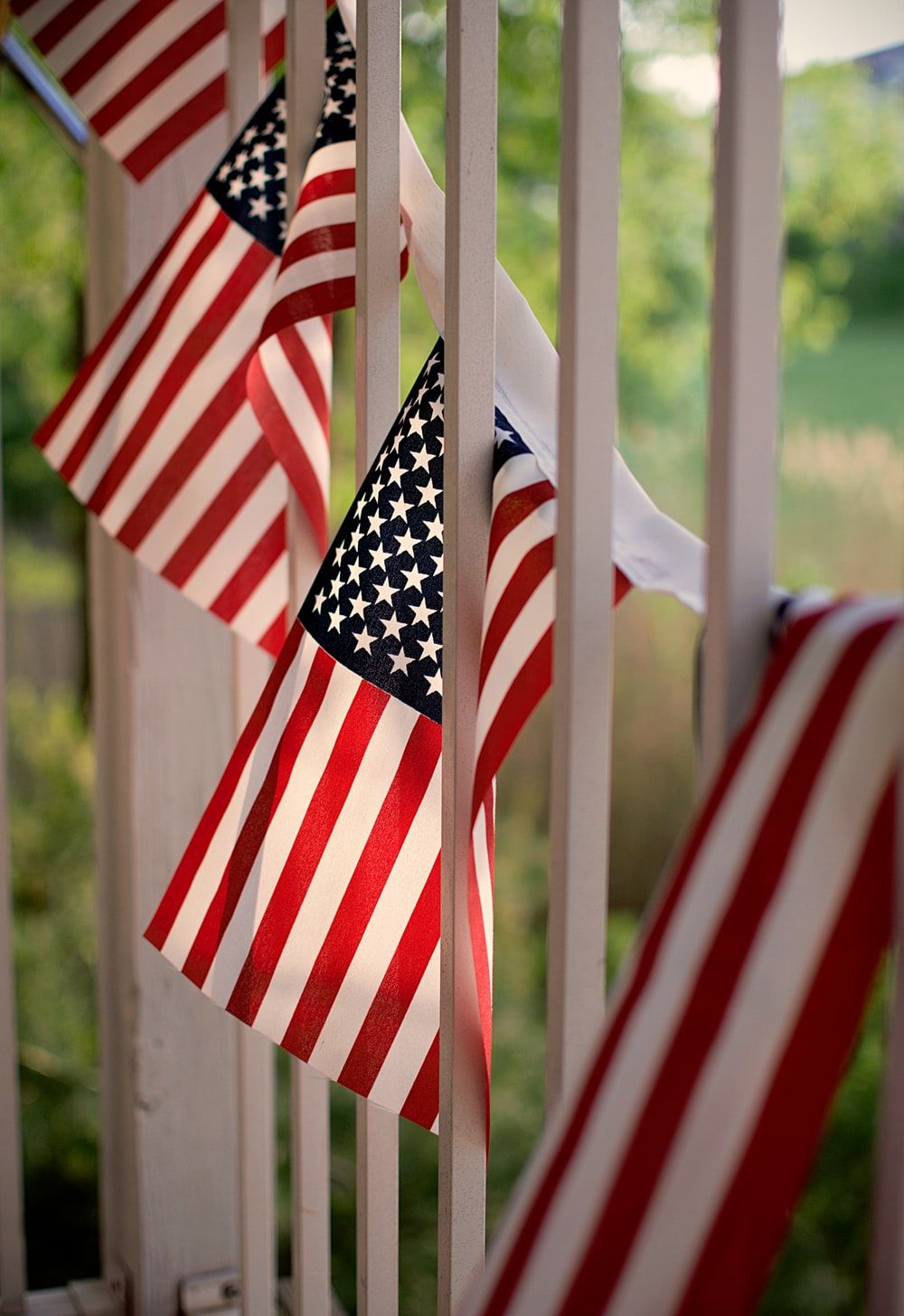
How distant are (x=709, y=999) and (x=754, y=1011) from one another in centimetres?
2

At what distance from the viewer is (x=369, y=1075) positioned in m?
0.99

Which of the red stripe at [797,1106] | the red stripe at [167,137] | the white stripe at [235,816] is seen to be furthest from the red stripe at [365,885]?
the red stripe at [167,137]

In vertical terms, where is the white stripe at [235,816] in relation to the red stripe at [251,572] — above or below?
below

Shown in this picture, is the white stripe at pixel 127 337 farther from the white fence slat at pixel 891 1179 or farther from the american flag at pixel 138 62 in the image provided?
the white fence slat at pixel 891 1179

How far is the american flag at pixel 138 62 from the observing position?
150 cm

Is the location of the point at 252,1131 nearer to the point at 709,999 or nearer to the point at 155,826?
the point at 155,826

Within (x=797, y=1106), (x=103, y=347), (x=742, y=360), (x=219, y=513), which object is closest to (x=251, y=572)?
(x=219, y=513)

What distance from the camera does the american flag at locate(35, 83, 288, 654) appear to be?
51.7 inches

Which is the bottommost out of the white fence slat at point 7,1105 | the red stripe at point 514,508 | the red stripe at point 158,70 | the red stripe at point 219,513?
the white fence slat at point 7,1105

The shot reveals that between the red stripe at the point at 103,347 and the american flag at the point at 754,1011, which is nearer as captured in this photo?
the american flag at the point at 754,1011

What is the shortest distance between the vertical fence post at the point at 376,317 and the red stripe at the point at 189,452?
30 centimetres

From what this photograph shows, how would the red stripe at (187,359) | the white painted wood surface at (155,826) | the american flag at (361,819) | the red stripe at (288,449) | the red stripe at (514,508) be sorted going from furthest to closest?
the white painted wood surface at (155,826) < the red stripe at (187,359) < the red stripe at (288,449) < the american flag at (361,819) < the red stripe at (514,508)

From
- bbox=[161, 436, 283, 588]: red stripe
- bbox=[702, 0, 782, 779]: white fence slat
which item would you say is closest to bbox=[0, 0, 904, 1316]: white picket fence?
bbox=[702, 0, 782, 779]: white fence slat

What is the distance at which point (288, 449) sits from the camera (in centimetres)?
120
